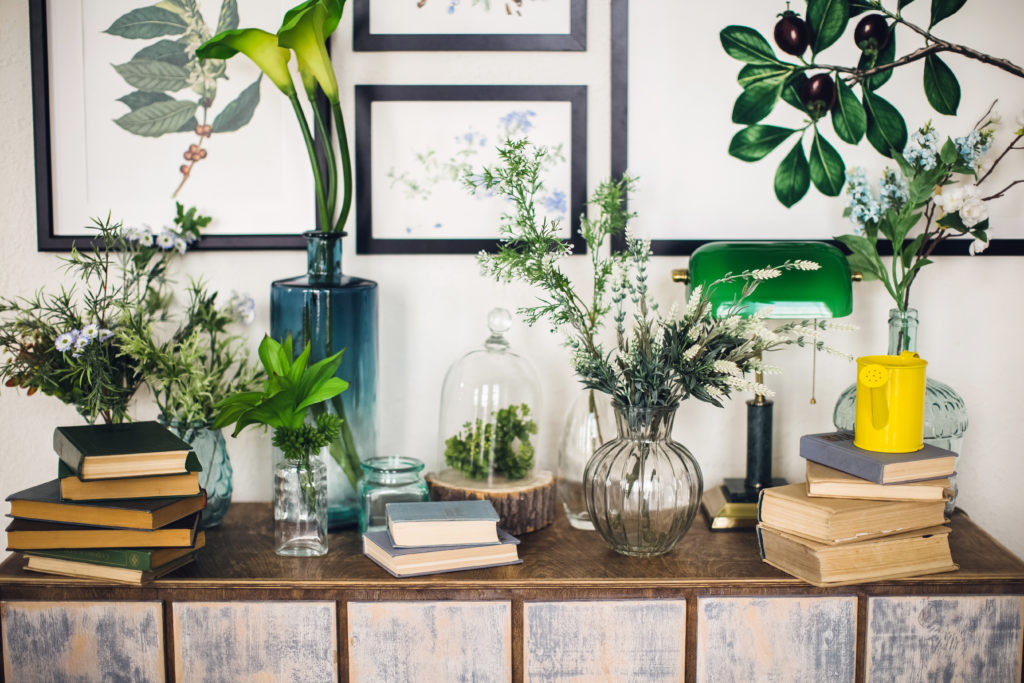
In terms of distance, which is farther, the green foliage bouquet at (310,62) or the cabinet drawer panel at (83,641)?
the green foliage bouquet at (310,62)

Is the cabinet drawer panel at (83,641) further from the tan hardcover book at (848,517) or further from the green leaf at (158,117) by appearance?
the tan hardcover book at (848,517)

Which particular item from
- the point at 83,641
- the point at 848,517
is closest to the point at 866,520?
the point at 848,517

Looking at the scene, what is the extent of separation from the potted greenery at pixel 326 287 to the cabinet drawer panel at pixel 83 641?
1.22 feet

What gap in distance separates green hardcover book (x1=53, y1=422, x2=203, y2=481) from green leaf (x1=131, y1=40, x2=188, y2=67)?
80cm

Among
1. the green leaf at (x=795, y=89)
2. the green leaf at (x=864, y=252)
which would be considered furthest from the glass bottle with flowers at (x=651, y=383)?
the green leaf at (x=795, y=89)

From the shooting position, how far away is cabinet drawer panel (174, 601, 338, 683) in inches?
51.4

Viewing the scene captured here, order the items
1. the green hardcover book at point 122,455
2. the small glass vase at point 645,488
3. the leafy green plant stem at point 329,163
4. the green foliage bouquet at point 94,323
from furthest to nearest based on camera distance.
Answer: the leafy green plant stem at point 329,163 < the green foliage bouquet at point 94,323 < the small glass vase at point 645,488 < the green hardcover book at point 122,455

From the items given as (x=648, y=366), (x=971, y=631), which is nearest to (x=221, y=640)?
(x=648, y=366)

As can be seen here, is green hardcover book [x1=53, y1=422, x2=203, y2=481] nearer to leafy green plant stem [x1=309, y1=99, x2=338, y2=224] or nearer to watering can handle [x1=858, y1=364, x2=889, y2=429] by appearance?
leafy green plant stem [x1=309, y1=99, x2=338, y2=224]

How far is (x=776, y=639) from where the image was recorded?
1.32 m

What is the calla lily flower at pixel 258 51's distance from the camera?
4.95 feet

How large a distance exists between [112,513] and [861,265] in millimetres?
1436

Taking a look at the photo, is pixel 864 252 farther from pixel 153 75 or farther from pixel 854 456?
pixel 153 75

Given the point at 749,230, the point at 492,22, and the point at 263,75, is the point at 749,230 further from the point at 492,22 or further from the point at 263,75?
the point at 263,75
